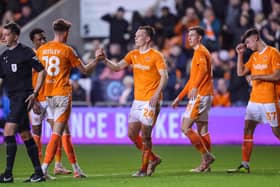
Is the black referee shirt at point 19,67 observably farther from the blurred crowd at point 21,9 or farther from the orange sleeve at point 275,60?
the blurred crowd at point 21,9

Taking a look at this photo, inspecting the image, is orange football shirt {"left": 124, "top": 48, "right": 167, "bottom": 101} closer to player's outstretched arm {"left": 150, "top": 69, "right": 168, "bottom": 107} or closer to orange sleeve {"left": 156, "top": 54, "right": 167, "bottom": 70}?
orange sleeve {"left": 156, "top": 54, "right": 167, "bottom": 70}

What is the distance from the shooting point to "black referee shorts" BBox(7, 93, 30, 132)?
11.6 meters

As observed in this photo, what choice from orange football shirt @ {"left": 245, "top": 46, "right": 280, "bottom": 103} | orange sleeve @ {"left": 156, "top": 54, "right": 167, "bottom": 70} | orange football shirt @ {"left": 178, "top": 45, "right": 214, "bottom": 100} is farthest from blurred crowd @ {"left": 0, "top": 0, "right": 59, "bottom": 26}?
orange football shirt @ {"left": 245, "top": 46, "right": 280, "bottom": 103}

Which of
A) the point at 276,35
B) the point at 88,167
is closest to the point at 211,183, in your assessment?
the point at 88,167

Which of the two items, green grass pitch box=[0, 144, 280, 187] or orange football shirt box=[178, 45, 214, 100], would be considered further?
orange football shirt box=[178, 45, 214, 100]

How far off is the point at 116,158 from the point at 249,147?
399cm

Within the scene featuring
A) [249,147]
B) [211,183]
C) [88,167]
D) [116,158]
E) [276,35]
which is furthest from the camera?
[276,35]

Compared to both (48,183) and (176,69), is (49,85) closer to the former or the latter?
(48,183)

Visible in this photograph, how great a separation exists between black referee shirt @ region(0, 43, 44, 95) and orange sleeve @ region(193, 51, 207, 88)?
2785mm

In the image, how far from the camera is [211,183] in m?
11.2

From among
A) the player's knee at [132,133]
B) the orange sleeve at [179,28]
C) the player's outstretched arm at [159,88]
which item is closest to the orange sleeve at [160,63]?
the player's outstretched arm at [159,88]

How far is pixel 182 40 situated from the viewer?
76.9ft

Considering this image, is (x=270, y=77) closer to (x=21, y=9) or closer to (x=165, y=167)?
(x=165, y=167)

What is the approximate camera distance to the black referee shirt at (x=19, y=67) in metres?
11.6
